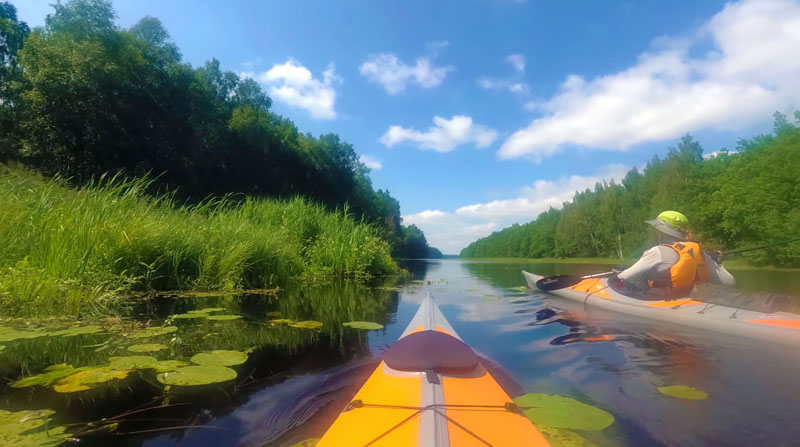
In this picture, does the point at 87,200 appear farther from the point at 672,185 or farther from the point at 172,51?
the point at 672,185

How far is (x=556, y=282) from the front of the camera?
864cm

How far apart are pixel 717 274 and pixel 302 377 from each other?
20.8 ft

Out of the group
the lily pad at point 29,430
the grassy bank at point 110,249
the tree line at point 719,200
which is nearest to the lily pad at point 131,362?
the lily pad at point 29,430

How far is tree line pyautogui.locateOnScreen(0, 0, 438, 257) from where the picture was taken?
19000mm

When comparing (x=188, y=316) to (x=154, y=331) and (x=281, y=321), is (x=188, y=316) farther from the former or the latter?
(x=281, y=321)

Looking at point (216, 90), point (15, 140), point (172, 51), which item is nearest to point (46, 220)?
point (15, 140)

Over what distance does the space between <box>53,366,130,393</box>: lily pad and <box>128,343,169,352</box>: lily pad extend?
0.47 metres

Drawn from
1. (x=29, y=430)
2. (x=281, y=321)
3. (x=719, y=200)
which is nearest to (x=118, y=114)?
(x=281, y=321)

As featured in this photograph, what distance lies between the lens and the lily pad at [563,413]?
208 centimetres

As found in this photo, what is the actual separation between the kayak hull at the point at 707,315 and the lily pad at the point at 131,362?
20.2 feet

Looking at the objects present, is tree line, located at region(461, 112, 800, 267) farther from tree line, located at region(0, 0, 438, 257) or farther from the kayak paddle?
tree line, located at region(0, 0, 438, 257)

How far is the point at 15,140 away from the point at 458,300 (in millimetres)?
24470

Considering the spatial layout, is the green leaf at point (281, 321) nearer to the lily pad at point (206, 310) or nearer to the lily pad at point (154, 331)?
the lily pad at point (206, 310)

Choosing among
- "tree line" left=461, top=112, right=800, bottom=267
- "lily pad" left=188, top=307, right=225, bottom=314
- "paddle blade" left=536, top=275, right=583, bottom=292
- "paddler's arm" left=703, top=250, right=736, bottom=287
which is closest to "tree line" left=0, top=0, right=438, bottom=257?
"paddle blade" left=536, top=275, right=583, bottom=292
